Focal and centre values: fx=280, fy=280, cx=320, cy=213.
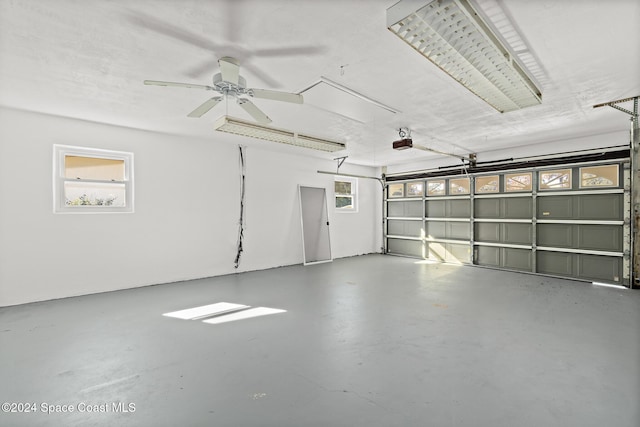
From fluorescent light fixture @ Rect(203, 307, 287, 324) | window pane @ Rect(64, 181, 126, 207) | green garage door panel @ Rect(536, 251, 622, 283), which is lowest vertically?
fluorescent light fixture @ Rect(203, 307, 287, 324)

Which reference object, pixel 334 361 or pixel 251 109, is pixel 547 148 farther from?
pixel 334 361

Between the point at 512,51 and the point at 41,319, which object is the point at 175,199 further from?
the point at 512,51

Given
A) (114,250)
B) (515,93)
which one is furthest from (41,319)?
(515,93)

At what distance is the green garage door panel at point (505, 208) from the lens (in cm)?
566

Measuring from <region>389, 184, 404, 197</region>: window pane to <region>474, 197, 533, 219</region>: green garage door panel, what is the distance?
6.65 ft

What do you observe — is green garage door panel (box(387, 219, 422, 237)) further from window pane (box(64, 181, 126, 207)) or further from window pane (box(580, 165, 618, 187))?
window pane (box(64, 181, 126, 207))

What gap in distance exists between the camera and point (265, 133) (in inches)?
157

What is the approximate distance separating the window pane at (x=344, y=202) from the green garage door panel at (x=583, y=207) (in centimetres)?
426

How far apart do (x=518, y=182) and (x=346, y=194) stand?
156 inches

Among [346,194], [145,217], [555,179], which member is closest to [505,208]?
[555,179]

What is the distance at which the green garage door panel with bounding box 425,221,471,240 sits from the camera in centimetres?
655

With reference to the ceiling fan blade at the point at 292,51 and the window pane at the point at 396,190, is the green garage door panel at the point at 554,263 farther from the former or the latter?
the ceiling fan blade at the point at 292,51

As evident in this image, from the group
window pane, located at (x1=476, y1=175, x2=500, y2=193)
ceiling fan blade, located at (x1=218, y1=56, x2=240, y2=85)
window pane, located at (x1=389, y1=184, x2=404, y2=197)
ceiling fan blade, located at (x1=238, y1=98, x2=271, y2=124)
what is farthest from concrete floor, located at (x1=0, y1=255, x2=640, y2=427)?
window pane, located at (x1=389, y1=184, x2=404, y2=197)

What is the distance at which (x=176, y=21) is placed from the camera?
1930 millimetres
